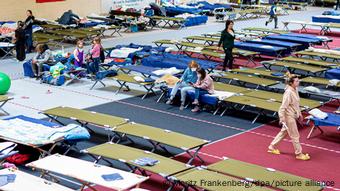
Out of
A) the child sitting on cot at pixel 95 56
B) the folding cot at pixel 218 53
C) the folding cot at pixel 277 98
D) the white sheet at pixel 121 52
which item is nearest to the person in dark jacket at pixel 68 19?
the white sheet at pixel 121 52

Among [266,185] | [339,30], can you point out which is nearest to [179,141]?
[266,185]

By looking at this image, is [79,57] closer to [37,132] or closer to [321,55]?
[37,132]

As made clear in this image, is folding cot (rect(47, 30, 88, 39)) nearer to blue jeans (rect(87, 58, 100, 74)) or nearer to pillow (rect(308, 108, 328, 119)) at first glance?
A: blue jeans (rect(87, 58, 100, 74))

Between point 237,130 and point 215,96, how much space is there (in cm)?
130

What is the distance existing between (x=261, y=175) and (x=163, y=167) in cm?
148

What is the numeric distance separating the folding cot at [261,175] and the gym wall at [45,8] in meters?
19.7

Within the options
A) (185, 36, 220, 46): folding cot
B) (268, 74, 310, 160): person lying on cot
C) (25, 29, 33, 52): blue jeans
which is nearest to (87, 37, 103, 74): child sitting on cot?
(25, 29, 33, 52): blue jeans

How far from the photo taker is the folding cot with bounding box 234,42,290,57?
747 inches

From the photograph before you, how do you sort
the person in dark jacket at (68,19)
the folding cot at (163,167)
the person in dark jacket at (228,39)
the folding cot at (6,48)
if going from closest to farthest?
the folding cot at (163,167) → the person in dark jacket at (228,39) → the folding cot at (6,48) → the person in dark jacket at (68,19)

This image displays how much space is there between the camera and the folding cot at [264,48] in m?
19.0

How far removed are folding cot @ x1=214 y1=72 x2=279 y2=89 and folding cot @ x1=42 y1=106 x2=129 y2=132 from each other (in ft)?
15.5

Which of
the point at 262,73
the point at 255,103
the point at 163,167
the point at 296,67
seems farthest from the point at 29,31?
the point at 163,167

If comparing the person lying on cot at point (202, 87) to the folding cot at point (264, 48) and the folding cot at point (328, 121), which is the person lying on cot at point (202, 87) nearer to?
the folding cot at point (328, 121)

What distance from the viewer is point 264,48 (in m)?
19.0
